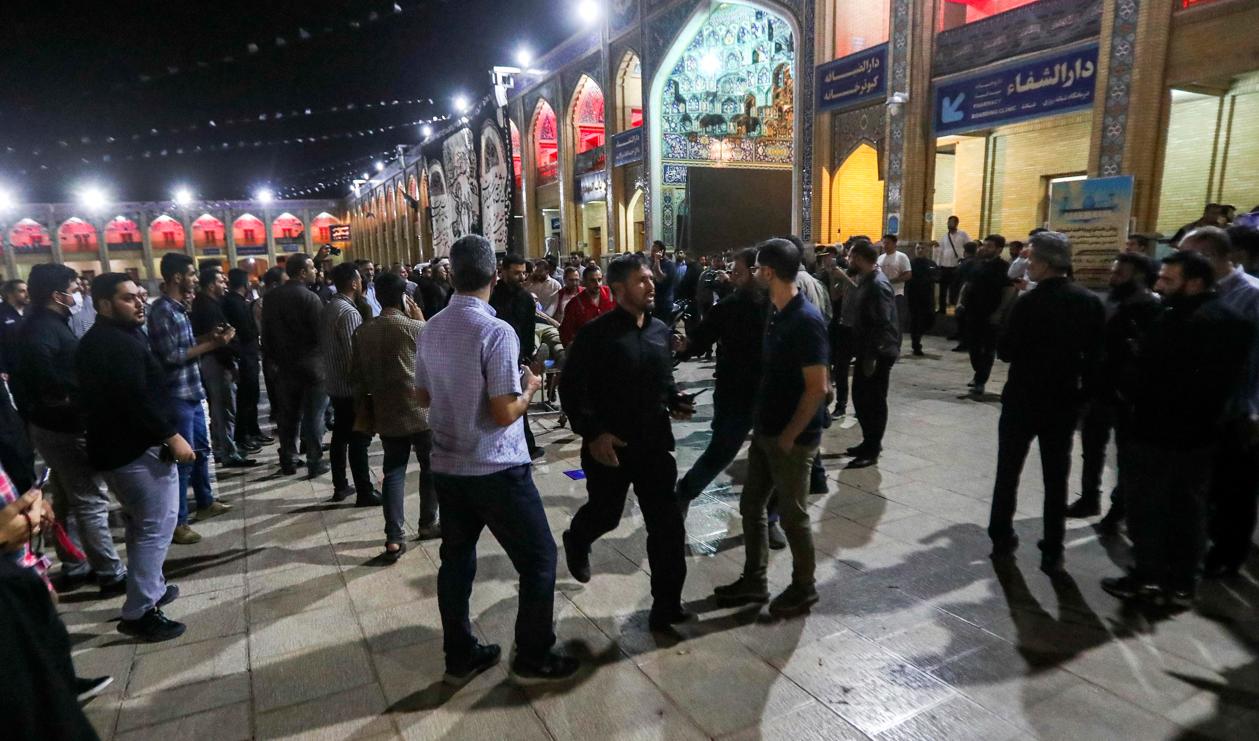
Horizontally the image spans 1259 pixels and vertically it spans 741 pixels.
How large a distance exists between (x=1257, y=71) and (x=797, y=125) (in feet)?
23.7

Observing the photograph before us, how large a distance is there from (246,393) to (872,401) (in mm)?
5225

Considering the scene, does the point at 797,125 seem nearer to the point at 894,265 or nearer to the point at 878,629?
the point at 894,265

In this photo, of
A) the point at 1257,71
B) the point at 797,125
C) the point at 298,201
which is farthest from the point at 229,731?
the point at 298,201

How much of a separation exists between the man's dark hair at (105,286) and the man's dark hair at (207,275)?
8.35 feet

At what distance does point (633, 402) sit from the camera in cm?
266

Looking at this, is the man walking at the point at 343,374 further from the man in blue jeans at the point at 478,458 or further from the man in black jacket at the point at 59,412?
the man in blue jeans at the point at 478,458

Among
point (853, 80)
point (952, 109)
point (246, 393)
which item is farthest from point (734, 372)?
point (853, 80)

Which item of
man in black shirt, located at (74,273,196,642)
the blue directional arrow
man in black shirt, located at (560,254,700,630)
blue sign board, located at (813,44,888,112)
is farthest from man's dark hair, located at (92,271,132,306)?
blue sign board, located at (813,44,888,112)

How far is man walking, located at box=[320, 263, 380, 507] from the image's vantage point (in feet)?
14.6

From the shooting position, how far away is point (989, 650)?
2.67 meters

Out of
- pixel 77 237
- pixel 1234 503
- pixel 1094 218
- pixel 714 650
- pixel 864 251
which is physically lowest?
pixel 714 650

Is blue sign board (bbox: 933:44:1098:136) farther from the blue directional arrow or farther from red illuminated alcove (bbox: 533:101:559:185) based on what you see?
red illuminated alcove (bbox: 533:101:559:185)

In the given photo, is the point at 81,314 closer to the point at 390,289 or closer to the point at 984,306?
the point at 390,289

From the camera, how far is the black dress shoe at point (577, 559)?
309cm
